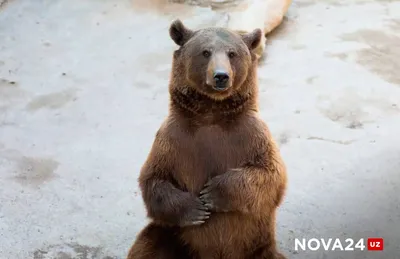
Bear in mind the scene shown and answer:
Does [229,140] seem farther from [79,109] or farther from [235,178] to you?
[79,109]

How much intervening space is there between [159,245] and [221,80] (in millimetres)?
975

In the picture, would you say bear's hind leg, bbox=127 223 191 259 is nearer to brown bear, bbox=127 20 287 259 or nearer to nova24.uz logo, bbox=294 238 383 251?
brown bear, bbox=127 20 287 259

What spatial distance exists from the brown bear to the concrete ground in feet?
3.27

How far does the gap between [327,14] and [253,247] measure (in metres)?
5.63

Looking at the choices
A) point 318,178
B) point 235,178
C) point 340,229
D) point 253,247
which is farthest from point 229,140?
point 318,178

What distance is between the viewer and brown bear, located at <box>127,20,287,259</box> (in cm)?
346

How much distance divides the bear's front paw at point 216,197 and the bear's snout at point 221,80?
46cm

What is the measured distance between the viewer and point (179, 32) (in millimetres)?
3643

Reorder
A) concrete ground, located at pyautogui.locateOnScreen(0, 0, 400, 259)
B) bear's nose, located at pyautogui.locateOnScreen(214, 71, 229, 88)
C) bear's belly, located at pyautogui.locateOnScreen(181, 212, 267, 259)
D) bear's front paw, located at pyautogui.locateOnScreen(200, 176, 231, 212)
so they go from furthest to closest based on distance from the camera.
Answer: concrete ground, located at pyautogui.locateOnScreen(0, 0, 400, 259) < bear's belly, located at pyautogui.locateOnScreen(181, 212, 267, 259) < bear's front paw, located at pyautogui.locateOnScreen(200, 176, 231, 212) < bear's nose, located at pyautogui.locateOnScreen(214, 71, 229, 88)

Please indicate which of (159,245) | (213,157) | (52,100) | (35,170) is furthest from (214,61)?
(52,100)

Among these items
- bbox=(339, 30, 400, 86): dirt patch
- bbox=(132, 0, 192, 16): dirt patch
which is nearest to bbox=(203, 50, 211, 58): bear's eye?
bbox=(339, 30, 400, 86): dirt patch

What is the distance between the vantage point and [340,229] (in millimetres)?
4660

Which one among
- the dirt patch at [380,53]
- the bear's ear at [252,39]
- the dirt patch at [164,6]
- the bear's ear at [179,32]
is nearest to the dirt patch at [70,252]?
the bear's ear at [179,32]

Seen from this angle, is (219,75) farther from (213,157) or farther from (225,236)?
(225,236)
